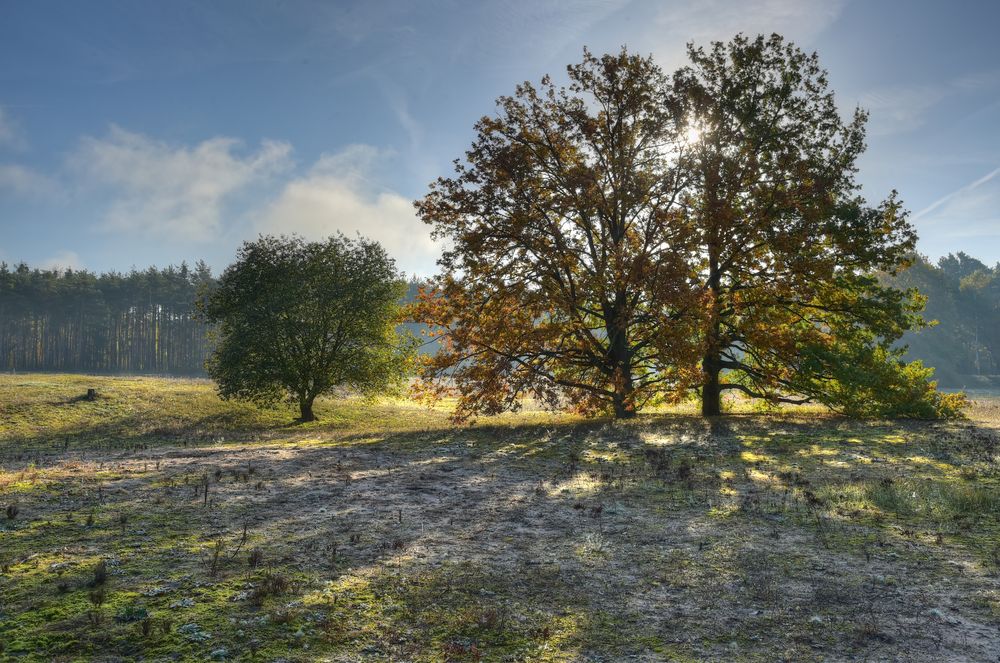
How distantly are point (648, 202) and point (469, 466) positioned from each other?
1327cm

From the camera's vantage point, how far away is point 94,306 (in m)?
109

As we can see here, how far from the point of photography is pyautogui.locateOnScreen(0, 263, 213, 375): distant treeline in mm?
106750

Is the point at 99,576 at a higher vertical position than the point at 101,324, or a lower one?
lower

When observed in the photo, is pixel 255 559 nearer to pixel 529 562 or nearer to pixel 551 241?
pixel 529 562

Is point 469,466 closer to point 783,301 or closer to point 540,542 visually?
point 540,542

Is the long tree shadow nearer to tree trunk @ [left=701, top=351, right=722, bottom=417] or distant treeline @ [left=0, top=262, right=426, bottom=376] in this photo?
tree trunk @ [left=701, top=351, right=722, bottom=417]

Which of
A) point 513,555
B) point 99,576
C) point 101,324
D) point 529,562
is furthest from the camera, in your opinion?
point 101,324

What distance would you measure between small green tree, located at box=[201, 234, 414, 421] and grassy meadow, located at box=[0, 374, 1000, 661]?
13658mm

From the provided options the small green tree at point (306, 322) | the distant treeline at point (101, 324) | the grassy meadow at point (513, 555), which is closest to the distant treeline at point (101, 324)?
the distant treeline at point (101, 324)

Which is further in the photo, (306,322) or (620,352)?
(306,322)

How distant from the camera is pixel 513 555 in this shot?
8.47m

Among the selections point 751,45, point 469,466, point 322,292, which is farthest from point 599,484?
point 322,292

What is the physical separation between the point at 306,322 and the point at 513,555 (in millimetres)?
25722

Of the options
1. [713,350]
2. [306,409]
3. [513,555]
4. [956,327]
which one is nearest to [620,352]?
[713,350]
